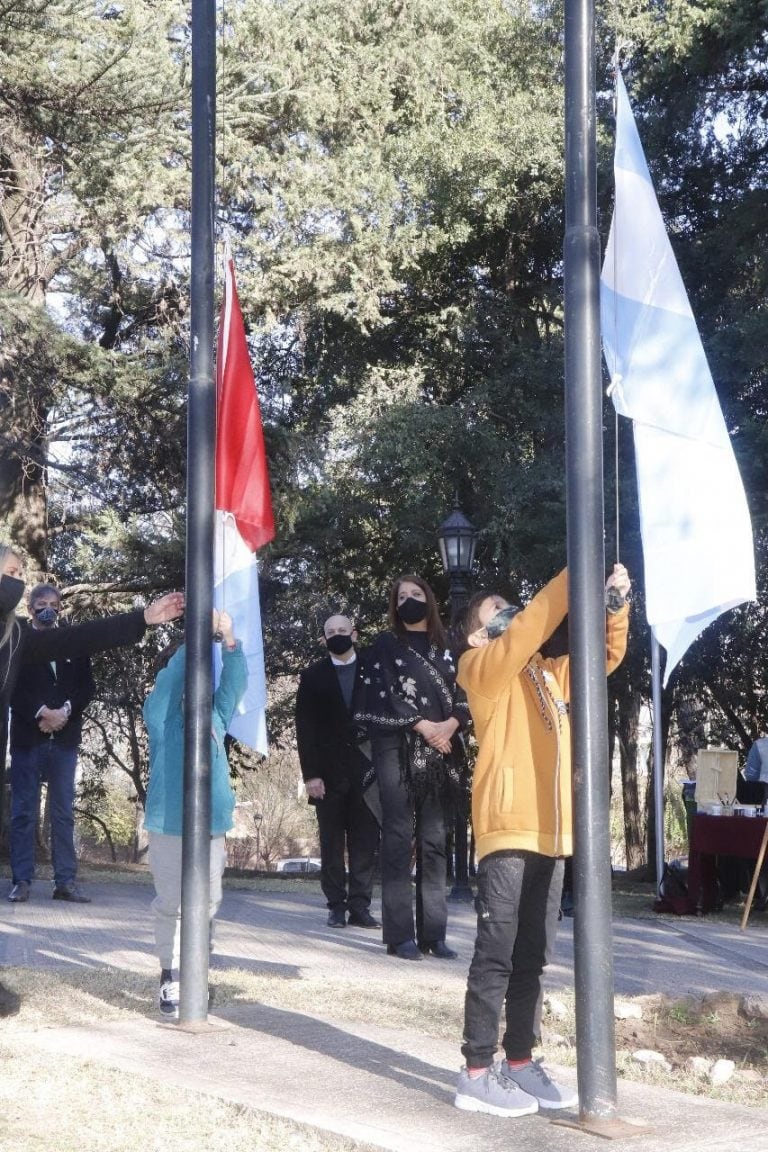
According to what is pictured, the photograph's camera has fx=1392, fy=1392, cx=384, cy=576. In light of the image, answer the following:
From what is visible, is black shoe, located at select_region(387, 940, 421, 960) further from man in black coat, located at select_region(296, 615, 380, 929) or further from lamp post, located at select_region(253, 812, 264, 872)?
lamp post, located at select_region(253, 812, 264, 872)

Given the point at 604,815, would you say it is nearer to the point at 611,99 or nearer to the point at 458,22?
the point at 611,99

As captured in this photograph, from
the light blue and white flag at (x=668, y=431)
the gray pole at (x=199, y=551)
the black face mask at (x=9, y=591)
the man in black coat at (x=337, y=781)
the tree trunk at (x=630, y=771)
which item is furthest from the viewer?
the tree trunk at (x=630, y=771)

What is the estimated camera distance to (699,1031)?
6371 mm

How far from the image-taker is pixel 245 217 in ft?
65.5

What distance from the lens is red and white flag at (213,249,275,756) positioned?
7.36 metres

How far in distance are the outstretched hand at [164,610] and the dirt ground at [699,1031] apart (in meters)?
2.65

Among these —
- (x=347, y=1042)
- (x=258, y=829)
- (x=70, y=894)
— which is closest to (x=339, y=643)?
(x=70, y=894)

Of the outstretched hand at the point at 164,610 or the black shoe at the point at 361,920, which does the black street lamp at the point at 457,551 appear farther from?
the outstretched hand at the point at 164,610

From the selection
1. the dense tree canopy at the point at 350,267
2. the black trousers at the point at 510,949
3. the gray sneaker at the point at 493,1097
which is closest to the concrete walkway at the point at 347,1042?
the gray sneaker at the point at 493,1097

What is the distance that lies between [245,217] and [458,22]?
199 inches

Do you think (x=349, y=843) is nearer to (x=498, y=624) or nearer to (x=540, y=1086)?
(x=540, y=1086)

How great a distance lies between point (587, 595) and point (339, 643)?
18.0 ft

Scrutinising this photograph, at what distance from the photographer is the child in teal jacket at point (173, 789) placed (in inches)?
252

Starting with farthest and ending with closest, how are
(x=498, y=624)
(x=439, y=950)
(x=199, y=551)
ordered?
(x=439, y=950), (x=199, y=551), (x=498, y=624)
